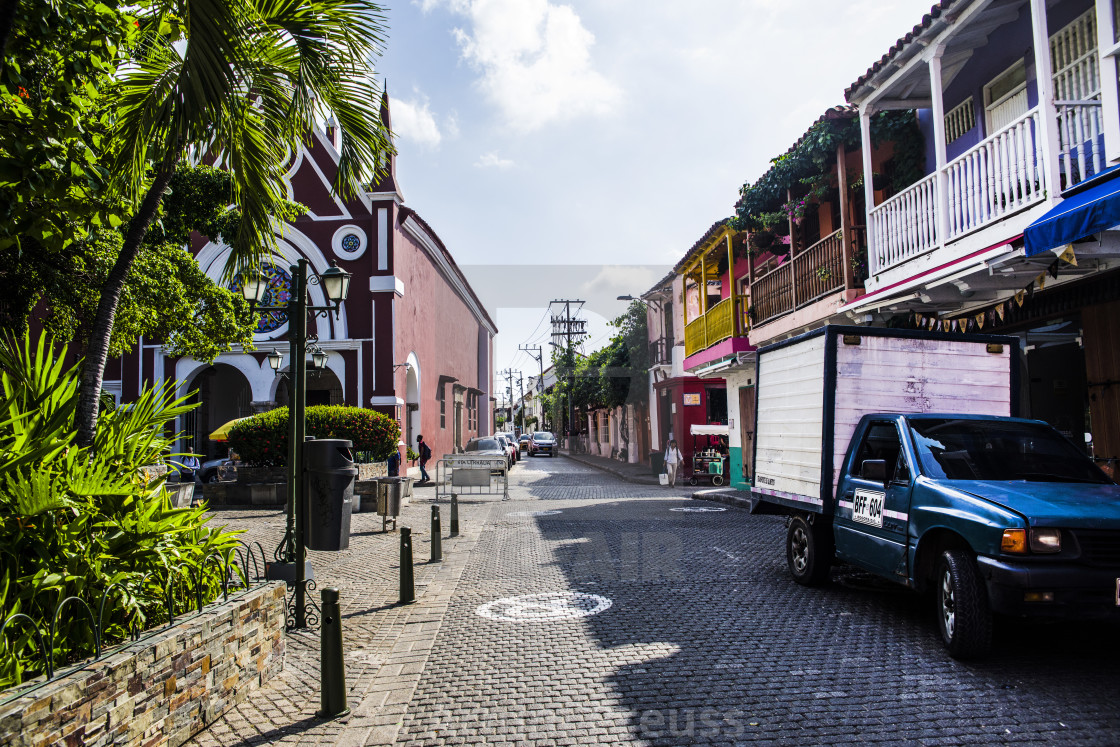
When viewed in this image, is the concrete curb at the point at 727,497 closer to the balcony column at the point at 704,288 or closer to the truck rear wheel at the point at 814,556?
the balcony column at the point at 704,288

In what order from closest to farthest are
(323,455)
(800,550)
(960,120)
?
(323,455)
(800,550)
(960,120)

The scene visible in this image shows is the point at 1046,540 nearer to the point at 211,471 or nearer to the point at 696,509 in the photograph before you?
the point at 696,509

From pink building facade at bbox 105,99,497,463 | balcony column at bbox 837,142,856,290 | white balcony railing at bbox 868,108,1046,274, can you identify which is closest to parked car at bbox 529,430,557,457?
pink building facade at bbox 105,99,497,463

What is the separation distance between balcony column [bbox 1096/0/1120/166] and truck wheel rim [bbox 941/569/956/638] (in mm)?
4689

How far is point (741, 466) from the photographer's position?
1931 centimetres

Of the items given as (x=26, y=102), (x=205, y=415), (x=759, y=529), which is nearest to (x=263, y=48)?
(x=26, y=102)

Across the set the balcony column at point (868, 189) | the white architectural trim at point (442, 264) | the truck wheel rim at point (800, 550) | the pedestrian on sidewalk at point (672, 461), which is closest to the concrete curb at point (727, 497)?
the pedestrian on sidewalk at point (672, 461)

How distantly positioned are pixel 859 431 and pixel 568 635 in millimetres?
3302

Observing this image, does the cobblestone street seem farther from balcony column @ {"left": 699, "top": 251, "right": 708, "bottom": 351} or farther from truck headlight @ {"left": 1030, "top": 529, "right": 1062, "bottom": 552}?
balcony column @ {"left": 699, "top": 251, "right": 708, "bottom": 351}

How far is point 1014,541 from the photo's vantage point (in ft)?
15.7

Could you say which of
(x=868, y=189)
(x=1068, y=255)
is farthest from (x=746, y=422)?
(x=1068, y=255)

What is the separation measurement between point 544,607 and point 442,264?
26609 millimetres

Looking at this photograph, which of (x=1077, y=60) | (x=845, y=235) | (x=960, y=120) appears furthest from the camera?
(x=845, y=235)

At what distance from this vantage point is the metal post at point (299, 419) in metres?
6.07
